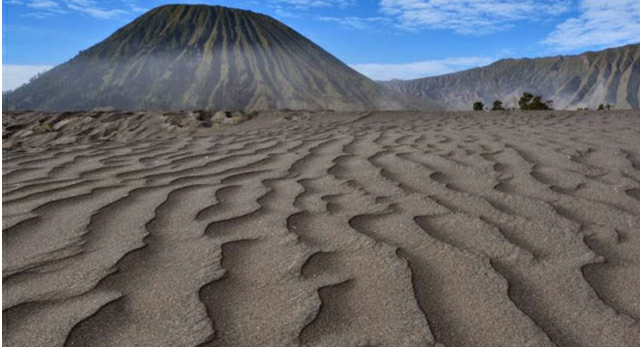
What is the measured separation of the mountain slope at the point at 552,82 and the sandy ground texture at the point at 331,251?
9928cm

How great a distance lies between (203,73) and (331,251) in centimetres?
6552

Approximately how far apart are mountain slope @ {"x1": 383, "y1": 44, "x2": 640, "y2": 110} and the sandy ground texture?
9928cm

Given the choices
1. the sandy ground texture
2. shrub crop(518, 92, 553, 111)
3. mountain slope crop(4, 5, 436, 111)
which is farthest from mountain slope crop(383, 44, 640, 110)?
the sandy ground texture

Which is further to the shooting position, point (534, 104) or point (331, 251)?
point (534, 104)

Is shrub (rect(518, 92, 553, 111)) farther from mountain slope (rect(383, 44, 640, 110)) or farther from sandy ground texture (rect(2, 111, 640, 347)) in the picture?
mountain slope (rect(383, 44, 640, 110))

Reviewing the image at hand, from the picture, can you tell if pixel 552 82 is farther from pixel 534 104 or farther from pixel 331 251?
pixel 331 251

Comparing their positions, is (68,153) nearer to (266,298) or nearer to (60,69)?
(266,298)

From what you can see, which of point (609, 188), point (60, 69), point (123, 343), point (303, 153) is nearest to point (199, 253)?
point (123, 343)

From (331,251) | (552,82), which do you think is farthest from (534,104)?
(552,82)

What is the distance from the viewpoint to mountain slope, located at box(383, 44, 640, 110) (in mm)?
101438

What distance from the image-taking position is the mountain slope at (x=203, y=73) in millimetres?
56344

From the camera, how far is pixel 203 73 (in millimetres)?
65250

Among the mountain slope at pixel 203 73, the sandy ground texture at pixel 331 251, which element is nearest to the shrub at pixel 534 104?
the sandy ground texture at pixel 331 251

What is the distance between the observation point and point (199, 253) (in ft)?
6.63
